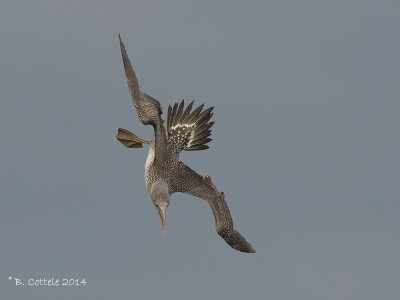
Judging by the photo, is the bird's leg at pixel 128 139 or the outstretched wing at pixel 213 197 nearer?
the outstretched wing at pixel 213 197

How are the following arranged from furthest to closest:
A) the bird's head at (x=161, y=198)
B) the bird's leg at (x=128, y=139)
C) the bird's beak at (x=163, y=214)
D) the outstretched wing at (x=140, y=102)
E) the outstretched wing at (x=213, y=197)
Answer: the bird's leg at (x=128, y=139)
the outstretched wing at (x=213, y=197)
the outstretched wing at (x=140, y=102)
the bird's head at (x=161, y=198)
the bird's beak at (x=163, y=214)

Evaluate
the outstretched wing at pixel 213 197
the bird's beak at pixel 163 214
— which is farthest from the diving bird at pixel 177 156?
the bird's beak at pixel 163 214

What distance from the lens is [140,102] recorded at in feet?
105

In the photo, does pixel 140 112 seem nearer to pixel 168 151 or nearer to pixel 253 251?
pixel 168 151

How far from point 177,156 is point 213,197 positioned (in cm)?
152

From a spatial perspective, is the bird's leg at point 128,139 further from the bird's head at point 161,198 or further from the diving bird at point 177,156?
the bird's head at point 161,198

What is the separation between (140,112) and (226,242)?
4581 millimetres

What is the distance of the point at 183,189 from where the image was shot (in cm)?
3359

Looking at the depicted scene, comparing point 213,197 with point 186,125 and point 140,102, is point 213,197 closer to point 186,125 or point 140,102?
point 186,125

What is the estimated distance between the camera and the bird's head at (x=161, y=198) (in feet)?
103

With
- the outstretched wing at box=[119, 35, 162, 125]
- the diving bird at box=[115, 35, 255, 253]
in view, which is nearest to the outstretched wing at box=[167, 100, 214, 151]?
the diving bird at box=[115, 35, 255, 253]

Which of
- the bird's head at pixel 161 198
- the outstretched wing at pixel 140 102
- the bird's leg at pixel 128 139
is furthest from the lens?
the bird's leg at pixel 128 139

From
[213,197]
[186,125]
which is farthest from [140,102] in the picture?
[213,197]

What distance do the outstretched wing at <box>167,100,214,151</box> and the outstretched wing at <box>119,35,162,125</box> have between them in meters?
1.51
